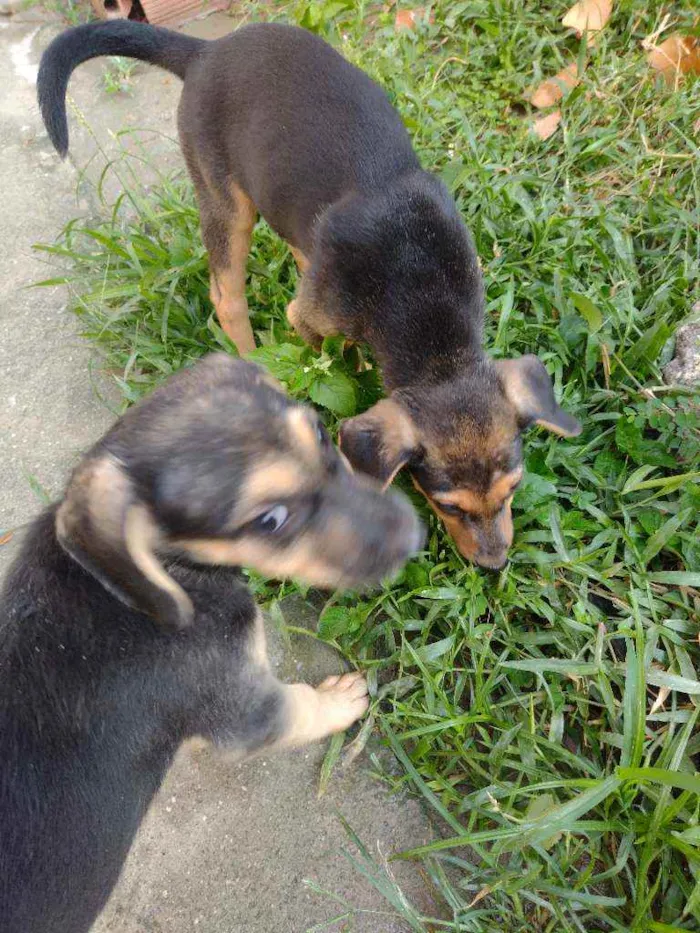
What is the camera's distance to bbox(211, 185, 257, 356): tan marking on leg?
3.82 metres

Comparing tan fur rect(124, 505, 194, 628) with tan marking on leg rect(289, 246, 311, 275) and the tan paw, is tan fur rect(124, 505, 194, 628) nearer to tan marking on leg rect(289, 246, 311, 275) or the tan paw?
the tan paw

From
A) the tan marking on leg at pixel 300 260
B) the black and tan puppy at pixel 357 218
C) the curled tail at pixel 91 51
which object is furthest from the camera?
the tan marking on leg at pixel 300 260

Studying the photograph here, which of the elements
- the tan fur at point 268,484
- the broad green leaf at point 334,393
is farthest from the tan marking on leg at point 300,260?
the tan fur at point 268,484

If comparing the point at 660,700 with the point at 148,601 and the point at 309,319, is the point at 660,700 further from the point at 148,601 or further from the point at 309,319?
the point at 309,319

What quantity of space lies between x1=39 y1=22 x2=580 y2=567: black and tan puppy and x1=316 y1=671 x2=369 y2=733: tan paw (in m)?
0.76

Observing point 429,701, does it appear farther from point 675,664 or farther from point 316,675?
point 675,664

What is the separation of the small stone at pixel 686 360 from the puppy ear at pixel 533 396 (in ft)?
2.41

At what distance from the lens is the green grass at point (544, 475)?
8.38 ft

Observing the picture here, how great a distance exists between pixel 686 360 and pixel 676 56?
8.18 feet

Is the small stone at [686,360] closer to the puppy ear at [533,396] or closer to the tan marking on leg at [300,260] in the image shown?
the puppy ear at [533,396]

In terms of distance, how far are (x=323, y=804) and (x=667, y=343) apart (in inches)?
106

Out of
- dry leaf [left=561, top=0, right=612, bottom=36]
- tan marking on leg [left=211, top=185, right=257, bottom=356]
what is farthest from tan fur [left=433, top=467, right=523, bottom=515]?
dry leaf [left=561, top=0, right=612, bottom=36]

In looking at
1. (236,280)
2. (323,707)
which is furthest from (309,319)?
(323,707)

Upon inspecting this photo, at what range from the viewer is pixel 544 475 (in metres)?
3.26
